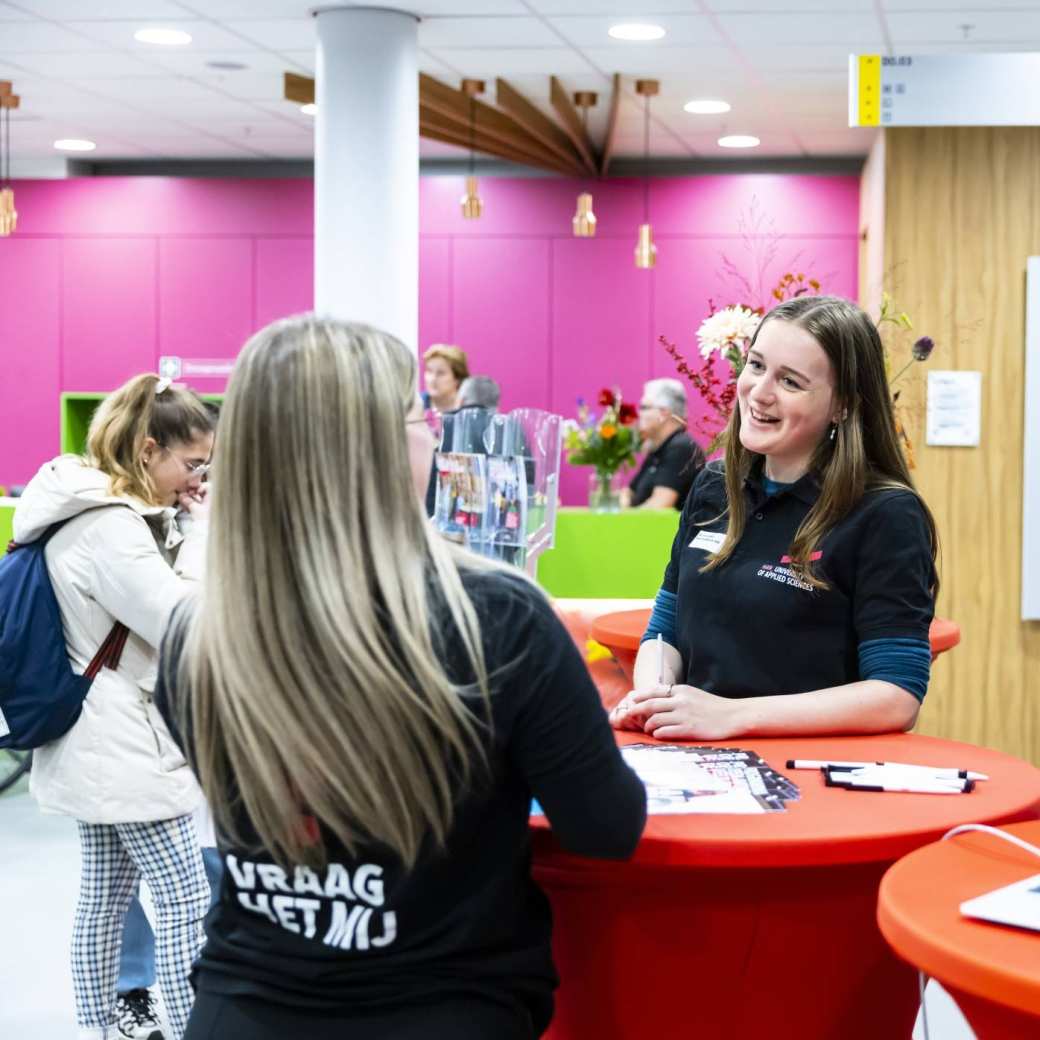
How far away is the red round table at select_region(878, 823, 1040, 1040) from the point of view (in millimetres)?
1182

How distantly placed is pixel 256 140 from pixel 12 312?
7.68ft

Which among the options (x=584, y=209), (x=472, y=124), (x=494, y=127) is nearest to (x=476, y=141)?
(x=494, y=127)

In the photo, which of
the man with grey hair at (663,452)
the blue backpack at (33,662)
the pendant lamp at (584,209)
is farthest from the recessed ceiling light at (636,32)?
the blue backpack at (33,662)

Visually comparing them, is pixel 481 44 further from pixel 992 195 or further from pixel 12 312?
pixel 12 312

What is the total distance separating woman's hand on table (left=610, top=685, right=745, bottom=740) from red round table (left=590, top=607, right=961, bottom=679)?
1.11m

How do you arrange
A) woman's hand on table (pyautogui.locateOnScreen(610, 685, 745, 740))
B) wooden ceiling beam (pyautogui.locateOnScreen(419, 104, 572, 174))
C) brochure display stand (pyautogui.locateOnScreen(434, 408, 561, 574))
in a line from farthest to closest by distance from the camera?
1. wooden ceiling beam (pyautogui.locateOnScreen(419, 104, 572, 174))
2. brochure display stand (pyautogui.locateOnScreen(434, 408, 561, 574))
3. woman's hand on table (pyautogui.locateOnScreen(610, 685, 745, 740))

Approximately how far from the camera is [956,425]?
5.68m

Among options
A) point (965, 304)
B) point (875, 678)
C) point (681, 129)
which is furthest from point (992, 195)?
point (875, 678)

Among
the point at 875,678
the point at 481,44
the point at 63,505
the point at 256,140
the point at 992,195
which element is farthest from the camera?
the point at 256,140

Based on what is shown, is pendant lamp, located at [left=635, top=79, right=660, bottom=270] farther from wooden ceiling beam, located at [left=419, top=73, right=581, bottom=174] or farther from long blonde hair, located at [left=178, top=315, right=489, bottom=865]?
long blonde hair, located at [left=178, top=315, right=489, bottom=865]

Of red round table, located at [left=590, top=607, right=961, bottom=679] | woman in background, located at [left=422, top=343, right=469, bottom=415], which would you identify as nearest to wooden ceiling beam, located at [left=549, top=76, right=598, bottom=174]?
woman in background, located at [left=422, top=343, right=469, bottom=415]

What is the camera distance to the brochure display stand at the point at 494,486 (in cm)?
256

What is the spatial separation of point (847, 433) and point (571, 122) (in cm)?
633

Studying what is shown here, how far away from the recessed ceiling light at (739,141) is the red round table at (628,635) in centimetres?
603
